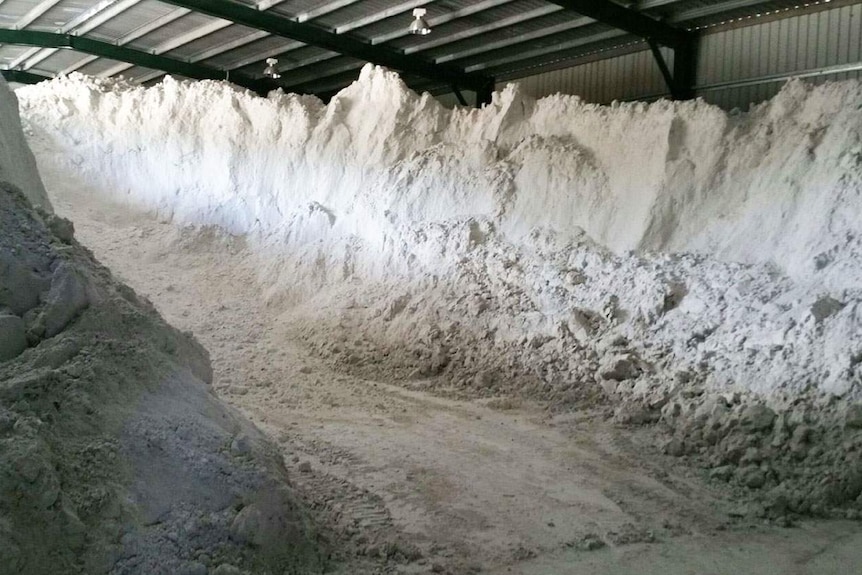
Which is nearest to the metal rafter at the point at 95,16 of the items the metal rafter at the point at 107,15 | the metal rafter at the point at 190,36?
the metal rafter at the point at 107,15

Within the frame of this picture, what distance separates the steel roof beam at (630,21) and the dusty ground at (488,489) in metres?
7.10

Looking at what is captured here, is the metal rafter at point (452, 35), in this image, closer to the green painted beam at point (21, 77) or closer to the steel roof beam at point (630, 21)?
the steel roof beam at point (630, 21)

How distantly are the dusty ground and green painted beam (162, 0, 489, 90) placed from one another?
7.26 meters

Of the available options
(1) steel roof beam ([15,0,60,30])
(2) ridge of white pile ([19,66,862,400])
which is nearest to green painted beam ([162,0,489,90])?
(2) ridge of white pile ([19,66,862,400])

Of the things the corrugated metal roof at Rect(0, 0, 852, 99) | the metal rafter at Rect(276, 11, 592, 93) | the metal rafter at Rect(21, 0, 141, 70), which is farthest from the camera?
the metal rafter at Rect(21, 0, 141, 70)

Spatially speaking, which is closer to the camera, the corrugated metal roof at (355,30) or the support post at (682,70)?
the corrugated metal roof at (355,30)

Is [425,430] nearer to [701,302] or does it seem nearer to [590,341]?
[590,341]

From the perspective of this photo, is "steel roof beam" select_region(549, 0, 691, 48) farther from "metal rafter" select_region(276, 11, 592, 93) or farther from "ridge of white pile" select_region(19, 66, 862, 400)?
"ridge of white pile" select_region(19, 66, 862, 400)

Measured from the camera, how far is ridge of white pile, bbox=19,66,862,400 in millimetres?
8219

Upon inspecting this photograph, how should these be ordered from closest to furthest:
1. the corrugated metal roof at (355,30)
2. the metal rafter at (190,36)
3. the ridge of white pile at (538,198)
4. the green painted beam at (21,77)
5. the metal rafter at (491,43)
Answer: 1. the ridge of white pile at (538,198)
2. the corrugated metal roof at (355,30)
3. the metal rafter at (491,43)
4. the metal rafter at (190,36)
5. the green painted beam at (21,77)

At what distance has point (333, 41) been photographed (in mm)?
15266

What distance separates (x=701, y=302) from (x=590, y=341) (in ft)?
4.70

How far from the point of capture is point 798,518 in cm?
578

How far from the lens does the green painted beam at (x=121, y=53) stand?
1652 cm
